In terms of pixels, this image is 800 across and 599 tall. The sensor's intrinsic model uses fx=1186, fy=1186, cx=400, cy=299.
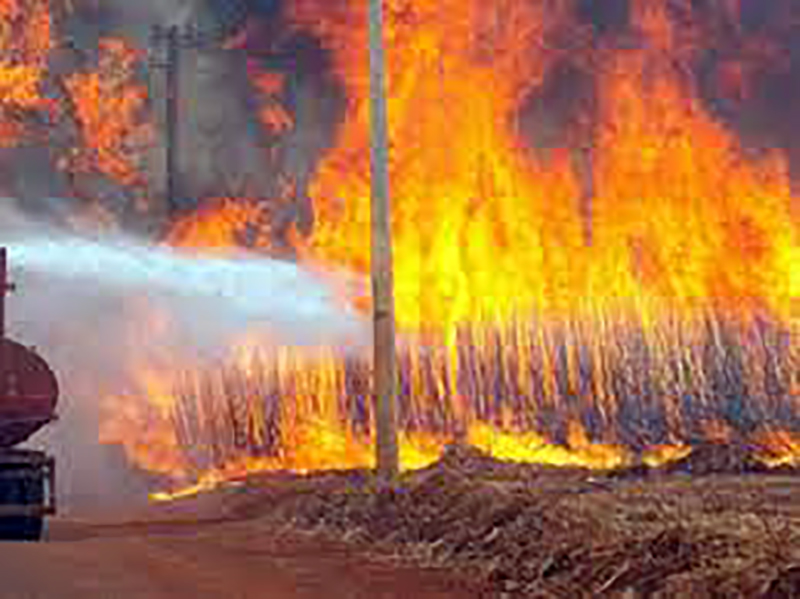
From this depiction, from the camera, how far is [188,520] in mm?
22312

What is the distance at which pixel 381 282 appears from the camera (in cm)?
2166

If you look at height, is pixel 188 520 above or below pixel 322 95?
below

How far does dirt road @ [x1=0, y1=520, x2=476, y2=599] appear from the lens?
38.2 feet

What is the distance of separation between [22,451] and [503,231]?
1778 centimetres

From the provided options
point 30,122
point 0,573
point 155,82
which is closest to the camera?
point 0,573

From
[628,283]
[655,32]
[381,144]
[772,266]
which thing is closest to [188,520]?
[381,144]

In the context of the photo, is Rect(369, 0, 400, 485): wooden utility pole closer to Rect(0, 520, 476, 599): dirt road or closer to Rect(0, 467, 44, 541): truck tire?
Rect(0, 520, 476, 599): dirt road

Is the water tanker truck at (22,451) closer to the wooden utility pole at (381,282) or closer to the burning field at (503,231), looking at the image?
the wooden utility pole at (381,282)

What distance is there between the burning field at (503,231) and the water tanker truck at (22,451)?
14.3 m

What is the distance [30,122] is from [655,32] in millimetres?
18629

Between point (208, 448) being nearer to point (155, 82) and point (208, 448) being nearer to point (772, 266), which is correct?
point (155, 82)

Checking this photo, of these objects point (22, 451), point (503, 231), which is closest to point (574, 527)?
point (22, 451)

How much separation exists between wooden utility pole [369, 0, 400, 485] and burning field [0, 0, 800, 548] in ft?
32.4

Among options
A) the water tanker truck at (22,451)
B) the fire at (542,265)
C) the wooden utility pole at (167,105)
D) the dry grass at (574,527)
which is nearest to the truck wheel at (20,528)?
the water tanker truck at (22,451)
